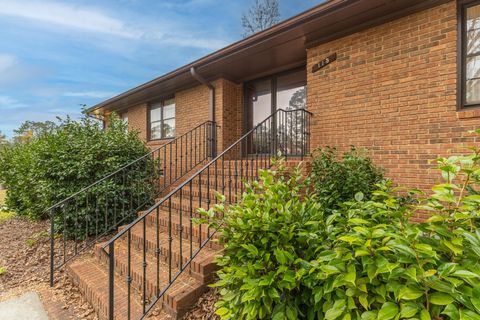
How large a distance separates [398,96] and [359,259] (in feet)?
11.1

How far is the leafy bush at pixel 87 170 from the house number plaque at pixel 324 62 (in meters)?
3.89

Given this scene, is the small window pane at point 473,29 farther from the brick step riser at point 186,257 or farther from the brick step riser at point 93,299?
the brick step riser at point 93,299

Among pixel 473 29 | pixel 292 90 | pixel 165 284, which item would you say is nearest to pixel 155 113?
pixel 292 90

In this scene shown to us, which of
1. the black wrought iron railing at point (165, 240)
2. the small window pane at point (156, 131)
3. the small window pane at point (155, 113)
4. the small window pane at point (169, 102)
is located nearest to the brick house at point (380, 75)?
the black wrought iron railing at point (165, 240)

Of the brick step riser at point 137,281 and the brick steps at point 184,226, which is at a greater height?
the brick steps at point 184,226

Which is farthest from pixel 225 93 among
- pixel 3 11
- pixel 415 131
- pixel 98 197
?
pixel 3 11

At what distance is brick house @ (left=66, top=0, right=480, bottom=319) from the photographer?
343 centimetres

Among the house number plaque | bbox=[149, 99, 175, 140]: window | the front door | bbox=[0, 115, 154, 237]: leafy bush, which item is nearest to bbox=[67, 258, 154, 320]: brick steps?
bbox=[0, 115, 154, 237]: leafy bush

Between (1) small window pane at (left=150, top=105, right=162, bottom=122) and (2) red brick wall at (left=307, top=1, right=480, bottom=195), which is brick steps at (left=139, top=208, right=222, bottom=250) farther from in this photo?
(1) small window pane at (left=150, top=105, right=162, bottom=122)

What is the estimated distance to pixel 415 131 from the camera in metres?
3.73

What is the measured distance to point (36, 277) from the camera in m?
3.72

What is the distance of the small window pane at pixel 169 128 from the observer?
8111 mm

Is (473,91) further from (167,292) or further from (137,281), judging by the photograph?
→ (137,281)

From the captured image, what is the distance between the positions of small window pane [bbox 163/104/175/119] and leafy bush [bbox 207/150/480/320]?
653 centimetres
